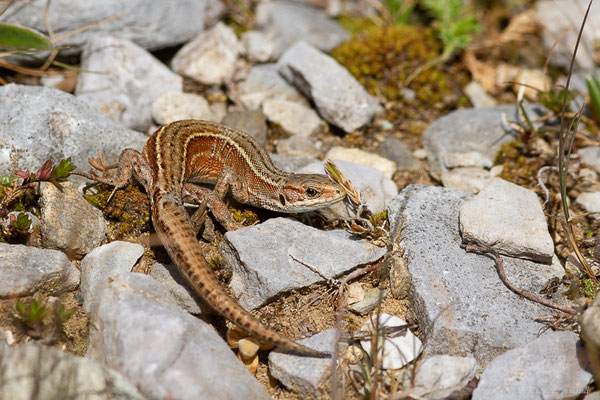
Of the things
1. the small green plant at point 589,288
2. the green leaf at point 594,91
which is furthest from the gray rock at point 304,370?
the green leaf at point 594,91

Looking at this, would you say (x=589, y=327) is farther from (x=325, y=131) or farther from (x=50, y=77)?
(x=50, y=77)

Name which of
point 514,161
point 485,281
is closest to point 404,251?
point 485,281

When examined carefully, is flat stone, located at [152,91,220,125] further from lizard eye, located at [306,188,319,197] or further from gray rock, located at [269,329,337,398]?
gray rock, located at [269,329,337,398]

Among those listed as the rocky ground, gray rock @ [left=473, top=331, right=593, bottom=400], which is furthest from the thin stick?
gray rock @ [left=473, top=331, right=593, bottom=400]

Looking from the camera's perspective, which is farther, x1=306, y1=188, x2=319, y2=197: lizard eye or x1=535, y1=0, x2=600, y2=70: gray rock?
x1=535, y1=0, x2=600, y2=70: gray rock

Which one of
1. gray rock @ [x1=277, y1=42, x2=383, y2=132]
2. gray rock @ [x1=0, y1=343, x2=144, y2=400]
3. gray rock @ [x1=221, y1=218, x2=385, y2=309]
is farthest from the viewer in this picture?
gray rock @ [x1=277, y1=42, x2=383, y2=132]

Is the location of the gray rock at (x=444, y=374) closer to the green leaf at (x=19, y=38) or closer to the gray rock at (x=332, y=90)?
the gray rock at (x=332, y=90)
